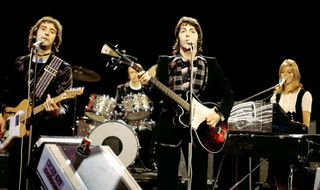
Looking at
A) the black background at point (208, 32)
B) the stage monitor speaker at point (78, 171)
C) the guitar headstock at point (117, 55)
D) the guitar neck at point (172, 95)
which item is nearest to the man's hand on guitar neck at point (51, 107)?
the guitar headstock at point (117, 55)

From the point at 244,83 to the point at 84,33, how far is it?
130 inches

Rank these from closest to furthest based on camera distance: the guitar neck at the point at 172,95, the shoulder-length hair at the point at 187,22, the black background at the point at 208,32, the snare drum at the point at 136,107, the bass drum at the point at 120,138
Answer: the guitar neck at the point at 172,95
the shoulder-length hair at the point at 187,22
the bass drum at the point at 120,138
the snare drum at the point at 136,107
the black background at the point at 208,32

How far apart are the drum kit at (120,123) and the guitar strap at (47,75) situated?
8.42 feet

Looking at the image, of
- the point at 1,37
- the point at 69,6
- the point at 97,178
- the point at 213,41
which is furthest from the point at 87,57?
the point at 97,178

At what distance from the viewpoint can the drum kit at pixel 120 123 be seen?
688cm

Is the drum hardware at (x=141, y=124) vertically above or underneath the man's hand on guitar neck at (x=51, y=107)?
underneath

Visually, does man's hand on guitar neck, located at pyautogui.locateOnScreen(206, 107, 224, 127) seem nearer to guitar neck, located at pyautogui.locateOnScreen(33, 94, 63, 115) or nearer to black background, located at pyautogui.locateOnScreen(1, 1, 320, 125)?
guitar neck, located at pyautogui.locateOnScreen(33, 94, 63, 115)

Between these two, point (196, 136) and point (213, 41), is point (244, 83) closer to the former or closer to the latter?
point (213, 41)

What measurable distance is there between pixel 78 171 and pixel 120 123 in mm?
4289

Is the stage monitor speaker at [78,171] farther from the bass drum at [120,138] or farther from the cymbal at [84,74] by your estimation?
the bass drum at [120,138]

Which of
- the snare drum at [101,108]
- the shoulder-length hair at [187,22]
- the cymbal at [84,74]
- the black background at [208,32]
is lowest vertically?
the snare drum at [101,108]

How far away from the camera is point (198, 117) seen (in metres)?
3.87

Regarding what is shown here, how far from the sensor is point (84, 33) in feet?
28.4

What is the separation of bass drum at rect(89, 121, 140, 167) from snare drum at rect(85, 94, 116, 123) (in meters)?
0.46
